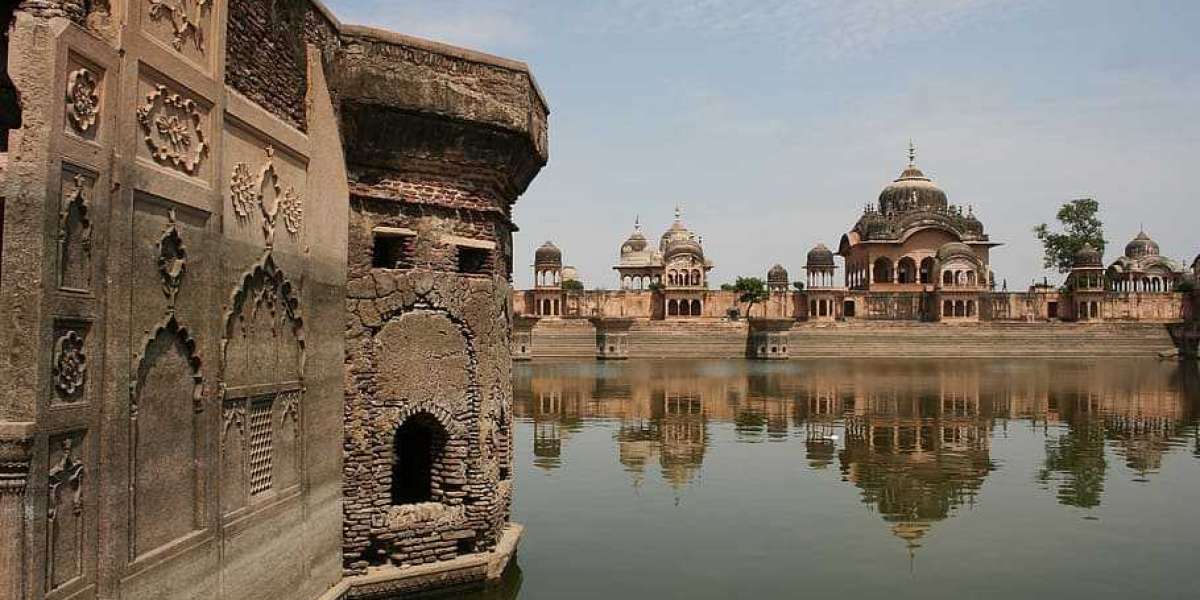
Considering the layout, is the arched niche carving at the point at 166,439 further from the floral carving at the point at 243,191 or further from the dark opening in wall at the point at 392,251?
the dark opening in wall at the point at 392,251

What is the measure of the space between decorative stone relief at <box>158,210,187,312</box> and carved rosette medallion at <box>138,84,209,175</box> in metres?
0.32

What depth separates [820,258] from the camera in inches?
2413

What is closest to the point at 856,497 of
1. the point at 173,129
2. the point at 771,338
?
the point at 173,129

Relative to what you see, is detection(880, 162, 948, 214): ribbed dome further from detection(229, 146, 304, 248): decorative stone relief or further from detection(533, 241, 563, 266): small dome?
detection(229, 146, 304, 248): decorative stone relief

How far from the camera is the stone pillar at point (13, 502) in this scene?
148 inches

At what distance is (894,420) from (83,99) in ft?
62.9

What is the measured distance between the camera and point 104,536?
14.3ft

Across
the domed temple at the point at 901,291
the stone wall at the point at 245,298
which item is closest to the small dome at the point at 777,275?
the domed temple at the point at 901,291

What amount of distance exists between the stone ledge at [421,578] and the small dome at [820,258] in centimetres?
5498

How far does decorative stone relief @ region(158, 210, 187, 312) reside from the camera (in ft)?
15.9

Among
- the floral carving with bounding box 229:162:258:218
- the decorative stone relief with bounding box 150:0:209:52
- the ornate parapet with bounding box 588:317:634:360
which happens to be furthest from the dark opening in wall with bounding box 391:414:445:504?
the ornate parapet with bounding box 588:317:634:360

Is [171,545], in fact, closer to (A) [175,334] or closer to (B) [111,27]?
(A) [175,334]

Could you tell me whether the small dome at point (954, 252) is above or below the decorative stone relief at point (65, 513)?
above

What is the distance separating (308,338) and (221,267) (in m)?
1.34
